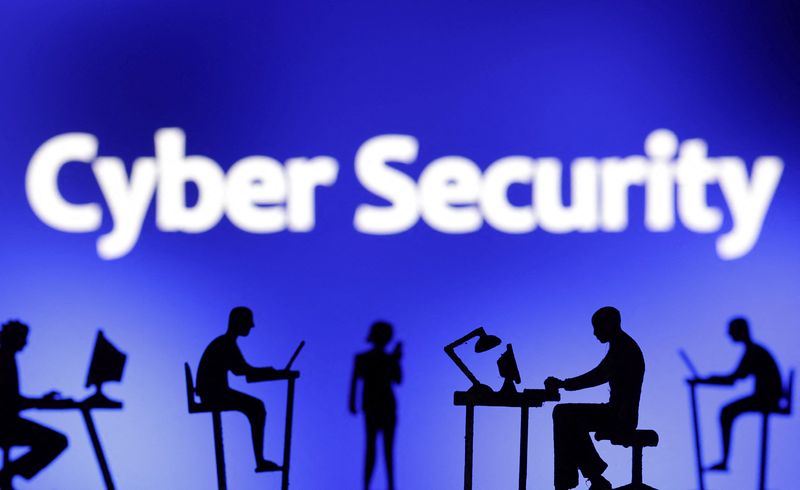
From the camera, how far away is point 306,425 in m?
6.43

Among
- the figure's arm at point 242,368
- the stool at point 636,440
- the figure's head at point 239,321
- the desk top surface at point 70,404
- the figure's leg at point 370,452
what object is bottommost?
the figure's leg at point 370,452

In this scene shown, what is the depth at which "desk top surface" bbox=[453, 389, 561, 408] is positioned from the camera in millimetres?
5281

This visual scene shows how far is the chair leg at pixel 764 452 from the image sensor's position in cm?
621

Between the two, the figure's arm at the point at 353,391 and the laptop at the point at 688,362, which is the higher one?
the laptop at the point at 688,362

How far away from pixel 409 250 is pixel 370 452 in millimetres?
1333

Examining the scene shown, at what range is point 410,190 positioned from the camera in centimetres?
648

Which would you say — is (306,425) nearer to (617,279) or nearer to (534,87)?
(617,279)

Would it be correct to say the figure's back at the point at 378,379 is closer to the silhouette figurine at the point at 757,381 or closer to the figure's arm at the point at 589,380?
the figure's arm at the point at 589,380

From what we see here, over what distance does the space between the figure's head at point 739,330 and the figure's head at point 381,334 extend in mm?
2188

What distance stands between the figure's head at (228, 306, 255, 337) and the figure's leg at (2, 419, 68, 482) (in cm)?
114

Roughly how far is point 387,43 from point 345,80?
37 centimetres

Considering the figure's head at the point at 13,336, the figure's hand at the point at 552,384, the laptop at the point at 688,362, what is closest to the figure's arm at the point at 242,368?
the figure's head at the point at 13,336

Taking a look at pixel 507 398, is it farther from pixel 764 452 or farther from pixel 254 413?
pixel 764 452

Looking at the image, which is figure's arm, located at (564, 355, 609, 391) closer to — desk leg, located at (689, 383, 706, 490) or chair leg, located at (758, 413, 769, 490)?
desk leg, located at (689, 383, 706, 490)
